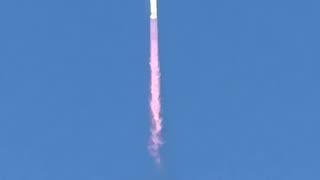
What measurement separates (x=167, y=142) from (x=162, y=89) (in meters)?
0.33

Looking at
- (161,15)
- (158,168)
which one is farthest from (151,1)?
(158,168)

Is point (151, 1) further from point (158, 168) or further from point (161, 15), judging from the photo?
point (158, 168)

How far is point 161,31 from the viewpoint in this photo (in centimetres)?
1458

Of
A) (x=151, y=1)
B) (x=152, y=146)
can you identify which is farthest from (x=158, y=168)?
(x=151, y=1)

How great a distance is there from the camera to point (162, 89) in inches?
575

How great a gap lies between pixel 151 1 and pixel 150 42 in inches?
10.0

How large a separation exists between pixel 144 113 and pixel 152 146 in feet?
0.69

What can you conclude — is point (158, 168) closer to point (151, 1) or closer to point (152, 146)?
point (152, 146)

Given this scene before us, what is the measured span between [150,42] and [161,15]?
180 mm

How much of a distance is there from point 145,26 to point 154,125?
2.01ft

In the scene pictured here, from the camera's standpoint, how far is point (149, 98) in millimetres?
14594

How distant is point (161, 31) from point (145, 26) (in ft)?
0.34

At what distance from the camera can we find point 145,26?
14.6m

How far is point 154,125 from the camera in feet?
47.9
